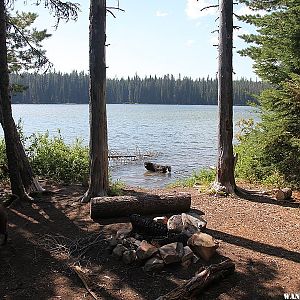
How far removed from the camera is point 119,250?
5.79m

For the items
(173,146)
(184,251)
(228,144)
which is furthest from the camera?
(173,146)

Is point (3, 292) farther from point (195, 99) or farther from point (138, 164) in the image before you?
point (195, 99)

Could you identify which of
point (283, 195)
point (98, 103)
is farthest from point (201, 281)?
point (283, 195)

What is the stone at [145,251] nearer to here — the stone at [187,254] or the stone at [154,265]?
the stone at [154,265]

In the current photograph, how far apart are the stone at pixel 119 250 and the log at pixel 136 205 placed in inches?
74.8

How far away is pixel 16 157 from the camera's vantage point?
9.01m

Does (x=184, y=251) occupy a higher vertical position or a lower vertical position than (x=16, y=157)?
lower

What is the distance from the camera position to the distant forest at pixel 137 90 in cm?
11125

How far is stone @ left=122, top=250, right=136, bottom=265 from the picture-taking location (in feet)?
18.3

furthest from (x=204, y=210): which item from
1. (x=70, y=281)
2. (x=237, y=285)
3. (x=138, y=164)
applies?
(x=138, y=164)

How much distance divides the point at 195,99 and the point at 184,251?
129m

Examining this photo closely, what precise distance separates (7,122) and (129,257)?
202 inches

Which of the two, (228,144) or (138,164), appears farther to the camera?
(138,164)

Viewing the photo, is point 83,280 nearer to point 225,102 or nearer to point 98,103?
point 98,103
